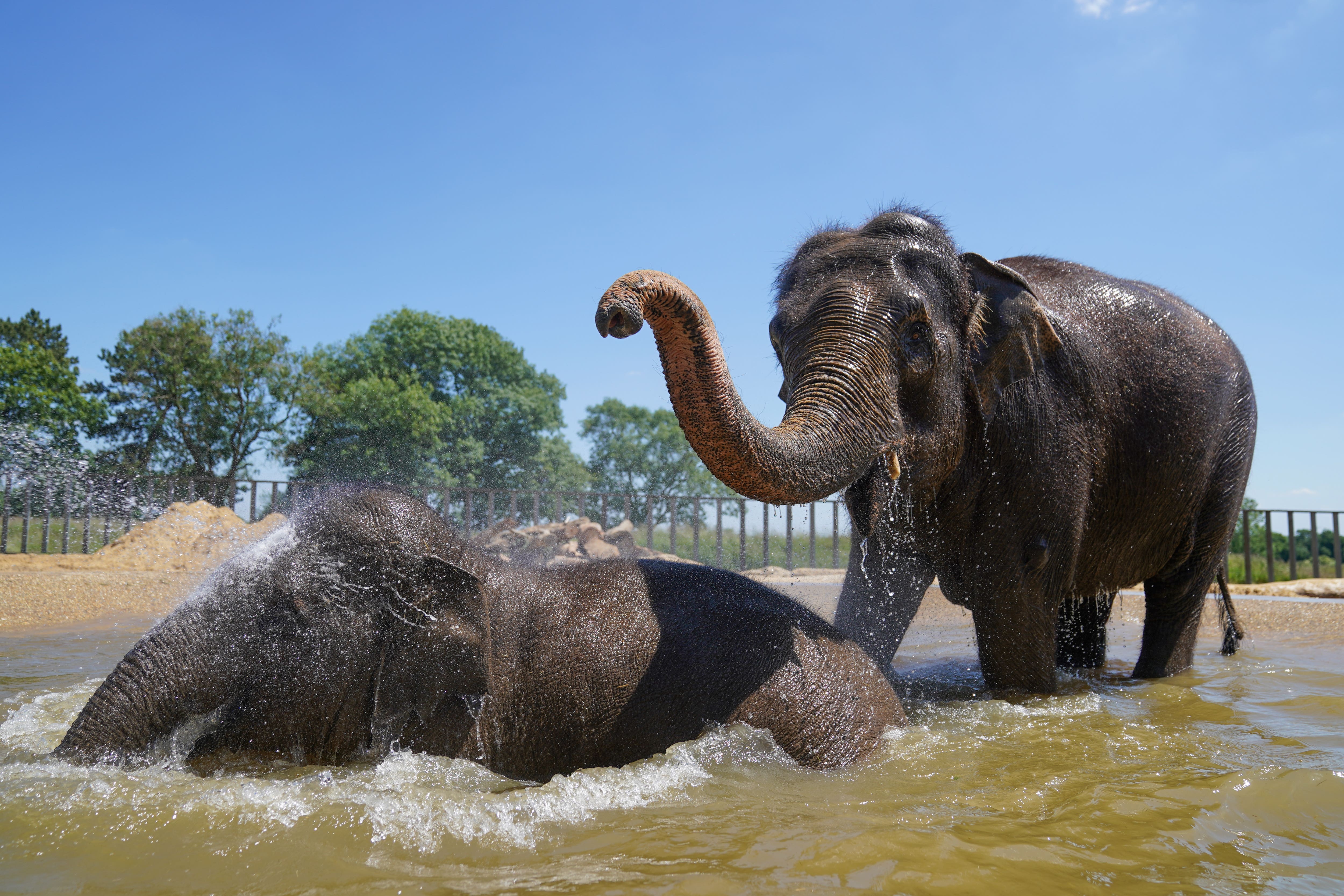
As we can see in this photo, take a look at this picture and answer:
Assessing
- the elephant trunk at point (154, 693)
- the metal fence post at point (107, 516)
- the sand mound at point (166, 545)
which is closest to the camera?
the elephant trunk at point (154, 693)

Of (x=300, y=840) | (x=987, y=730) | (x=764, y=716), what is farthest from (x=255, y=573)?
(x=987, y=730)

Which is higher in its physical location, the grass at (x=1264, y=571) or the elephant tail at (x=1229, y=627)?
the elephant tail at (x=1229, y=627)

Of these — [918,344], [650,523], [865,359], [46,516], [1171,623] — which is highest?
[918,344]

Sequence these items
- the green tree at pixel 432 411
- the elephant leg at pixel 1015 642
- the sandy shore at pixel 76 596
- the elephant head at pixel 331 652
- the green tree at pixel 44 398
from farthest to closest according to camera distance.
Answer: the green tree at pixel 432 411 → the green tree at pixel 44 398 → the sandy shore at pixel 76 596 → the elephant leg at pixel 1015 642 → the elephant head at pixel 331 652

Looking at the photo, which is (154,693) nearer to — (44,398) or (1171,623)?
(1171,623)

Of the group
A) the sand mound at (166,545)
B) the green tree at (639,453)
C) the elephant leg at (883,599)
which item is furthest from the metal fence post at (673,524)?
the green tree at (639,453)

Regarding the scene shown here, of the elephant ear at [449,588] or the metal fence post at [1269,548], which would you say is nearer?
the elephant ear at [449,588]

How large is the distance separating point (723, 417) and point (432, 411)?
29721 millimetres

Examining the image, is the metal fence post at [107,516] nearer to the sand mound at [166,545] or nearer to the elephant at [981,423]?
the sand mound at [166,545]

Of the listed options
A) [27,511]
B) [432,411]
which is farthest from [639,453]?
[27,511]

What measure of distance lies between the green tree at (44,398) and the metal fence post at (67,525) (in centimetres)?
688

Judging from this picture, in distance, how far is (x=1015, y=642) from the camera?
4633 millimetres

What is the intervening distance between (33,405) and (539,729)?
28840 mm

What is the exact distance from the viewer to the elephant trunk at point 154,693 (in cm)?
302
